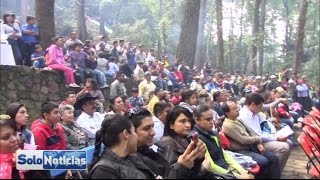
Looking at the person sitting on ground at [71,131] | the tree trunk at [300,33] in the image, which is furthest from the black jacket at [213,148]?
the tree trunk at [300,33]

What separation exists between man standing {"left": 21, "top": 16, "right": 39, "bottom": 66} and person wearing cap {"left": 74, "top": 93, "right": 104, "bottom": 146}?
14.4ft

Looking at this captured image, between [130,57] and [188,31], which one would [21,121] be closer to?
[130,57]

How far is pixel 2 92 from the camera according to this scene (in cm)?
844

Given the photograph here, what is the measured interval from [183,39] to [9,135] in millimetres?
11629

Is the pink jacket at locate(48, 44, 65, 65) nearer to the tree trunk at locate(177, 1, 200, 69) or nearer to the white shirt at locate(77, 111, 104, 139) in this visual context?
the white shirt at locate(77, 111, 104, 139)

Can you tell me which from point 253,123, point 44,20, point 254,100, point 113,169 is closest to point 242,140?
point 253,123

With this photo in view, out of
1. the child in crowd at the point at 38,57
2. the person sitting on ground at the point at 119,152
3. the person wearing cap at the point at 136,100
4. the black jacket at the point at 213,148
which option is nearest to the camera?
the person sitting on ground at the point at 119,152

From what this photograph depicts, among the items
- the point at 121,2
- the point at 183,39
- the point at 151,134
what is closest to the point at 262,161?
the point at 151,134

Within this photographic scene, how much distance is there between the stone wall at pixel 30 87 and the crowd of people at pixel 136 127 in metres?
0.26

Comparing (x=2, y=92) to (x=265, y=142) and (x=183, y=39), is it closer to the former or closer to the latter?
(x=265, y=142)

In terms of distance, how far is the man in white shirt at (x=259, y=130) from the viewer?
6.27 m

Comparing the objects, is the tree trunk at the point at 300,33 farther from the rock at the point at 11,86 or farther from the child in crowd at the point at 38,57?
the rock at the point at 11,86

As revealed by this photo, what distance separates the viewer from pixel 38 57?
9.61m

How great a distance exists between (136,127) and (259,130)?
323 cm
